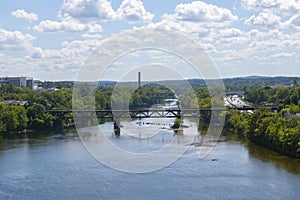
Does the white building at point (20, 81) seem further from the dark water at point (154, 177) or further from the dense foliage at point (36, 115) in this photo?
the dark water at point (154, 177)

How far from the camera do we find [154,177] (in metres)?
11.3

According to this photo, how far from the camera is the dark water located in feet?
32.3

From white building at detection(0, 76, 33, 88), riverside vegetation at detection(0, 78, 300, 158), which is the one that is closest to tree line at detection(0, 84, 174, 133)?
riverside vegetation at detection(0, 78, 300, 158)

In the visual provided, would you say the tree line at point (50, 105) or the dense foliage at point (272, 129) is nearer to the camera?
the dense foliage at point (272, 129)

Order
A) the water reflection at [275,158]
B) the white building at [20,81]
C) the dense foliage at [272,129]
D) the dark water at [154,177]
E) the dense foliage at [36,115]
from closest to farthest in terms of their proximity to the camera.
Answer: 1. the dark water at [154,177]
2. the water reflection at [275,158]
3. the dense foliage at [272,129]
4. the dense foliage at [36,115]
5. the white building at [20,81]

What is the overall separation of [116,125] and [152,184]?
11239 millimetres

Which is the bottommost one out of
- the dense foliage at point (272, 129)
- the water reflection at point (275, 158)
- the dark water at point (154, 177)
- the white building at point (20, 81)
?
the dark water at point (154, 177)

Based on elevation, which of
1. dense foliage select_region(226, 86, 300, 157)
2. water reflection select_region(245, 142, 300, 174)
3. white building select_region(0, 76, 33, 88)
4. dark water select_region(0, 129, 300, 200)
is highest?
white building select_region(0, 76, 33, 88)

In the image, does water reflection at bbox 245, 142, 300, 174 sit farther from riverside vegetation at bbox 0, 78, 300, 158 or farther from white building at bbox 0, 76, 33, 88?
white building at bbox 0, 76, 33, 88

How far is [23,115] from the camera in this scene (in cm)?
2116

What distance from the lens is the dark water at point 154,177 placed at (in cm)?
984

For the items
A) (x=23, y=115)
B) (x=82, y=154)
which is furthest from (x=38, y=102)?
(x=82, y=154)

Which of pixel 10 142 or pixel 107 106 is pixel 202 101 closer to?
pixel 107 106

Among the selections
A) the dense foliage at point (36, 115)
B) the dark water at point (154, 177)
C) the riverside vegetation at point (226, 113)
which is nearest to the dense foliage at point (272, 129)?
the riverside vegetation at point (226, 113)
